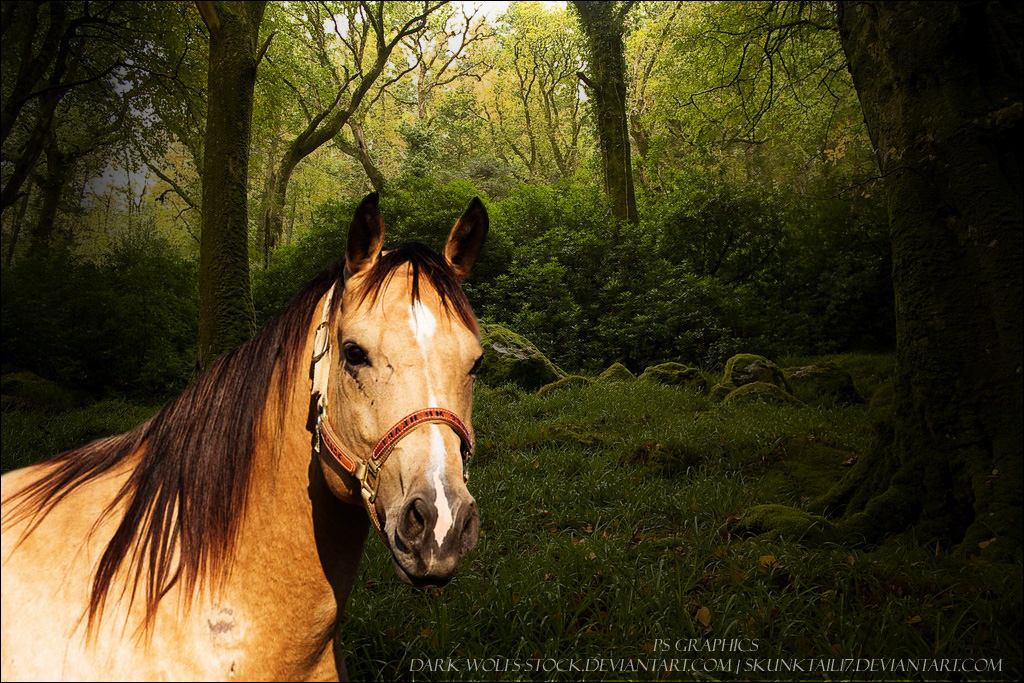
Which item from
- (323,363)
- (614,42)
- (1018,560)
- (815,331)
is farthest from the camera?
(614,42)

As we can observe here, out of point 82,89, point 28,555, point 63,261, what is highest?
point 82,89

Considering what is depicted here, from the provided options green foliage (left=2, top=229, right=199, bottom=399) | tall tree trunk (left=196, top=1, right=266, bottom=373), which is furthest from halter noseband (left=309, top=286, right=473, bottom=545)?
green foliage (left=2, top=229, right=199, bottom=399)

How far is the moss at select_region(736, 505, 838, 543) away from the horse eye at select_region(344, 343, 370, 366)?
10.3 feet

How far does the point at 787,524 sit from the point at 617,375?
585 cm

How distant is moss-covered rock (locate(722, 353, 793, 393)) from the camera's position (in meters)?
7.86

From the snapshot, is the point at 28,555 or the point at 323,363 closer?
the point at 28,555

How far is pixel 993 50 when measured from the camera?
11.6 feet

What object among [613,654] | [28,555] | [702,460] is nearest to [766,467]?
[702,460]

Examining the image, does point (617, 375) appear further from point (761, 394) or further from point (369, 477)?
point (369, 477)

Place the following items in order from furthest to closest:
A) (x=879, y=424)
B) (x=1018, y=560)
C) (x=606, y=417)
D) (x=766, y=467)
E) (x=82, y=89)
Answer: (x=82, y=89)
(x=606, y=417)
(x=766, y=467)
(x=879, y=424)
(x=1018, y=560)

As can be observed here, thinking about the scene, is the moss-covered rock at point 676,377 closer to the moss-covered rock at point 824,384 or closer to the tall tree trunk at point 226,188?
the moss-covered rock at point 824,384

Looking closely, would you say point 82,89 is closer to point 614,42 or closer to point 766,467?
point 614,42

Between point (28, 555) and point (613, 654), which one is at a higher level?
point (28, 555)

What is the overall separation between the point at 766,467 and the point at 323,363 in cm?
469
